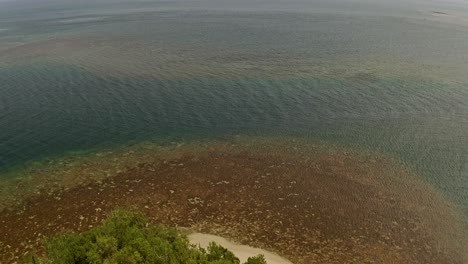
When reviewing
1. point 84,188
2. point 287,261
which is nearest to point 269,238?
point 287,261

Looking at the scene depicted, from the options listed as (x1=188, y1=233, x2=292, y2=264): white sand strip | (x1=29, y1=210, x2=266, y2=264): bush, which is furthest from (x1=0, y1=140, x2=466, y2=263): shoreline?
(x1=29, y1=210, x2=266, y2=264): bush

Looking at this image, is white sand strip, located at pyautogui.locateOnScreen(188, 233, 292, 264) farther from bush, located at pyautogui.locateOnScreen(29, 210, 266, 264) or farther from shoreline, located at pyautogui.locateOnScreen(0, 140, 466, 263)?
bush, located at pyautogui.locateOnScreen(29, 210, 266, 264)

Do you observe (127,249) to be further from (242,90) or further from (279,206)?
(242,90)

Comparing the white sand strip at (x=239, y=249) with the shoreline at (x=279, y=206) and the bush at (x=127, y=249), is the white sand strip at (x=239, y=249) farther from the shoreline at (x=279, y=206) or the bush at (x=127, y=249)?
the bush at (x=127, y=249)

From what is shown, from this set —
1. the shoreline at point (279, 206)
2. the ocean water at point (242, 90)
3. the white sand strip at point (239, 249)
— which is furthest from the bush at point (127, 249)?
the ocean water at point (242, 90)

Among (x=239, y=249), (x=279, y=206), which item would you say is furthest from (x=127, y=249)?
(x=279, y=206)
